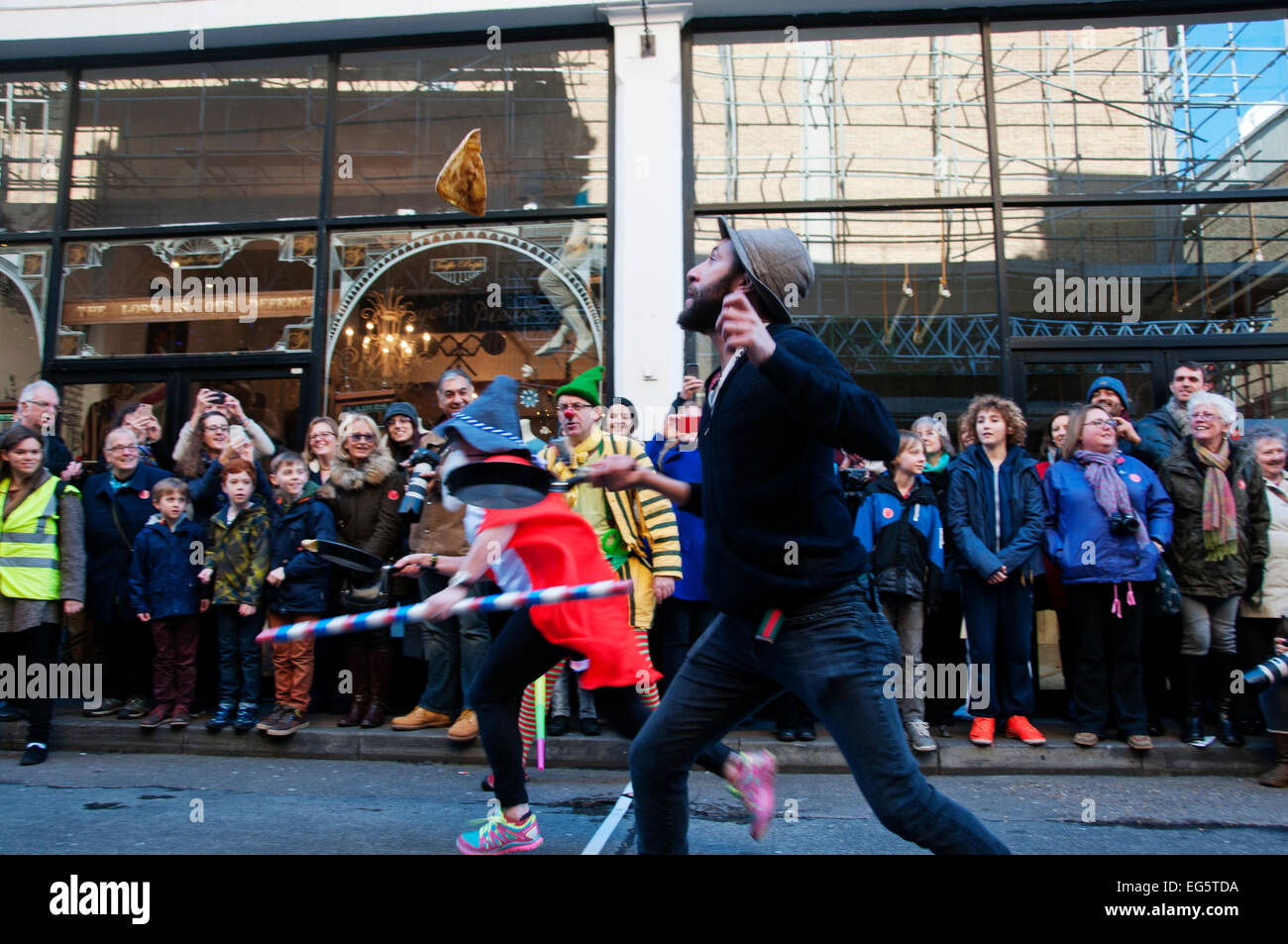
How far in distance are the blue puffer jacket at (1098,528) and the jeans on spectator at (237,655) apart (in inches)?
228

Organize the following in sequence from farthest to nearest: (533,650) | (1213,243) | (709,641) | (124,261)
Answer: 1. (124,261)
2. (1213,243)
3. (533,650)
4. (709,641)

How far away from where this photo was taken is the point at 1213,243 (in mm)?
8234

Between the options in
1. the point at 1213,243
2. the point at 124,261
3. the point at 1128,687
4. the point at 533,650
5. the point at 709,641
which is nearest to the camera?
the point at 709,641

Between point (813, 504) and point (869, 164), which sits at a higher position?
point (869, 164)

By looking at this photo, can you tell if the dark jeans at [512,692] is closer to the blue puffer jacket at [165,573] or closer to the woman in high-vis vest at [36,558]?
the blue puffer jacket at [165,573]

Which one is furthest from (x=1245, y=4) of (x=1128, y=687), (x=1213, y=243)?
(x=1128, y=687)

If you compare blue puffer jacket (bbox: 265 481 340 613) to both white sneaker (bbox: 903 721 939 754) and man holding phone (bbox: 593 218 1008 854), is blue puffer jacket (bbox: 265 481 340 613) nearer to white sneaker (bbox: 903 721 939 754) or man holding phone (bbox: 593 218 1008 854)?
white sneaker (bbox: 903 721 939 754)

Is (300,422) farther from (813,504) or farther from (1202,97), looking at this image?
(1202,97)

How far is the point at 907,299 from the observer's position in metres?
8.36

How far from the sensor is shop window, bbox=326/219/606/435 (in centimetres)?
842

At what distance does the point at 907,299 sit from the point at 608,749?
15.6 feet

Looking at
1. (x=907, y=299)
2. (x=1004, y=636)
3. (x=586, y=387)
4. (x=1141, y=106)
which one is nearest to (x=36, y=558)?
(x=586, y=387)

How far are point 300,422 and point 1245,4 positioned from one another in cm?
939
